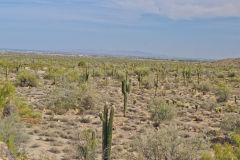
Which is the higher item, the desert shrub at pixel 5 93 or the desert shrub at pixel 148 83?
the desert shrub at pixel 5 93

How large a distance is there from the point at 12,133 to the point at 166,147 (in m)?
5.16

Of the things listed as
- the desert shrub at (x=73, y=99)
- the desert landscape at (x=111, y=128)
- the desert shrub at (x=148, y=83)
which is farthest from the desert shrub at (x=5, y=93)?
the desert shrub at (x=148, y=83)

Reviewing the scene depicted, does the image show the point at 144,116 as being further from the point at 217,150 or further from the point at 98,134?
the point at 217,150

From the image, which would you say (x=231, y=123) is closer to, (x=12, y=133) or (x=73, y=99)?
(x=73, y=99)

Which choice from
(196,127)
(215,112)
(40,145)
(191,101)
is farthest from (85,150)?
(191,101)

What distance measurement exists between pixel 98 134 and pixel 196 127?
5.41 m

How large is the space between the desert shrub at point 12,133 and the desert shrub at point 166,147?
4.01m

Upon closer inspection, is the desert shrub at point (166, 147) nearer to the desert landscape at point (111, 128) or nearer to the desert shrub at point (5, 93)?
the desert landscape at point (111, 128)

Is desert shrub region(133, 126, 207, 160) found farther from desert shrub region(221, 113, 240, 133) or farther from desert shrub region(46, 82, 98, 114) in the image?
desert shrub region(46, 82, 98, 114)

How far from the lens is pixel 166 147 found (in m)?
8.20

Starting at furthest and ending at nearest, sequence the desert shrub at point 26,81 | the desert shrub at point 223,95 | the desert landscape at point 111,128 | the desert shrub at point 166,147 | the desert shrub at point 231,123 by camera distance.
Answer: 1. the desert shrub at point 26,81
2. the desert shrub at point 223,95
3. the desert shrub at point 231,123
4. the desert landscape at point 111,128
5. the desert shrub at point 166,147

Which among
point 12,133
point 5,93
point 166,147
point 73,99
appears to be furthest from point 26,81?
point 166,147

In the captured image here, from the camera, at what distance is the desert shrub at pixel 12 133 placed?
834cm

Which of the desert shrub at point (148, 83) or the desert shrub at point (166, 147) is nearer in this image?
the desert shrub at point (166, 147)
